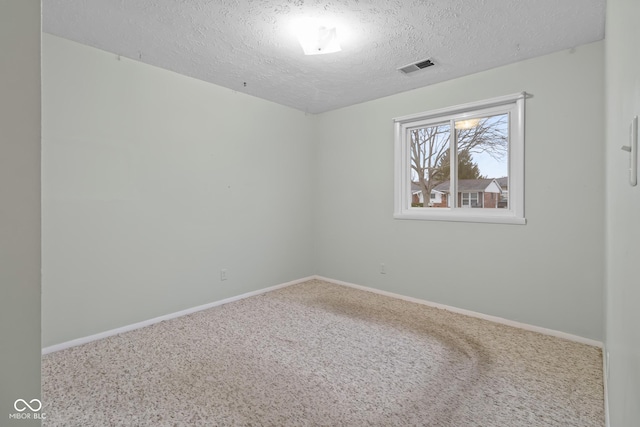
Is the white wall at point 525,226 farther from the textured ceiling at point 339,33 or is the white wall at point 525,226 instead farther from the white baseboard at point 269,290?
→ the textured ceiling at point 339,33

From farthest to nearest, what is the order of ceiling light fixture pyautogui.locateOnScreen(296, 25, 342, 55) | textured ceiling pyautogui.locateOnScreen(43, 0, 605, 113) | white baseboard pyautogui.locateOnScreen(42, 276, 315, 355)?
1. white baseboard pyautogui.locateOnScreen(42, 276, 315, 355)
2. ceiling light fixture pyautogui.locateOnScreen(296, 25, 342, 55)
3. textured ceiling pyautogui.locateOnScreen(43, 0, 605, 113)

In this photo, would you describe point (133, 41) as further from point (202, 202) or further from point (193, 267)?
point (193, 267)

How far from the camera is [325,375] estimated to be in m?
2.08

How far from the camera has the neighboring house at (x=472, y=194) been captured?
122 inches

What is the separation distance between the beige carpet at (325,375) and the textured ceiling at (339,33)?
95.5 inches

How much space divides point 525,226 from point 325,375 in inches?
86.8

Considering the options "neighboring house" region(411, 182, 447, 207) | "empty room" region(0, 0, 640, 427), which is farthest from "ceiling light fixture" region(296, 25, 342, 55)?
"neighboring house" region(411, 182, 447, 207)

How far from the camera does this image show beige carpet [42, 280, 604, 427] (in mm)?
1691

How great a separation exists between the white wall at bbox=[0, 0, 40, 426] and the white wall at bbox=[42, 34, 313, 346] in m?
2.26

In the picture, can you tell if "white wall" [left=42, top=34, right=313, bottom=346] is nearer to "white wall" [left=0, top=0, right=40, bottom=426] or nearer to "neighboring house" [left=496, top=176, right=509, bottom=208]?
"white wall" [left=0, top=0, right=40, bottom=426]

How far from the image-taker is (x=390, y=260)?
376 centimetres

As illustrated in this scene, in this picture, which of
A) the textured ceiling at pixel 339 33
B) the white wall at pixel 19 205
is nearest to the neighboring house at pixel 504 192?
the textured ceiling at pixel 339 33

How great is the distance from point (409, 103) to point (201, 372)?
3.32m

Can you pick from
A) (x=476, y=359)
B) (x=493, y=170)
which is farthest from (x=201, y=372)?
(x=493, y=170)
